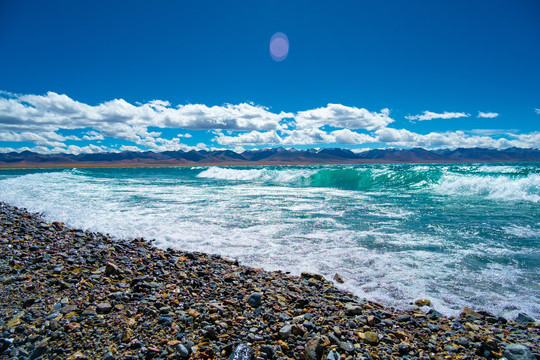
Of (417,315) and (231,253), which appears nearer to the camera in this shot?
(417,315)

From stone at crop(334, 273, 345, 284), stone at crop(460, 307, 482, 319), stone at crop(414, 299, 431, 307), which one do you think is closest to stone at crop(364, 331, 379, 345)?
stone at crop(414, 299, 431, 307)

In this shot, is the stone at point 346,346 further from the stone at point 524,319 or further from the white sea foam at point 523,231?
the white sea foam at point 523,231

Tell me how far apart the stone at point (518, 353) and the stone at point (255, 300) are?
3.03 meters

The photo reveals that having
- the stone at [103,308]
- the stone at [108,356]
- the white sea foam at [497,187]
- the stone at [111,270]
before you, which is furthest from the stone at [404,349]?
the white sea foam at [497,187]

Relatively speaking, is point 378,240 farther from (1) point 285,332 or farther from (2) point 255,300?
(1) point 285,332

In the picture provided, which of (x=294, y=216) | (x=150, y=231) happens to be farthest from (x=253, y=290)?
(x=294, y=216)

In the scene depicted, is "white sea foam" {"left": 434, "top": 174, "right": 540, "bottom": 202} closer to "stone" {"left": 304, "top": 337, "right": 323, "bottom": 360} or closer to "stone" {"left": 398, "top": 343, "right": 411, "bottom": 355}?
"stone" {"left": 398, "top": 343, "right": 411, "bottom": 355}

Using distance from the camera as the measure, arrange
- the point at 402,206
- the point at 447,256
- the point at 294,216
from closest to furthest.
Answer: the point at 447,256
the point at 294,216
the point at 402,206

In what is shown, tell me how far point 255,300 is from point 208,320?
80 centimetres

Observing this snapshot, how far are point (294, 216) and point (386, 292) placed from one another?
24.0 feet

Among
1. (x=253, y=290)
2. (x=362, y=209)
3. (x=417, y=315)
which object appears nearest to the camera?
(x=417, y=315)

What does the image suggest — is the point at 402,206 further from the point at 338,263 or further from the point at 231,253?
the point at 231,253

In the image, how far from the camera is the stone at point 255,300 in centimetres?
413

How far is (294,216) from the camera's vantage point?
40.7 ft
